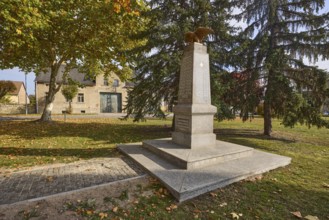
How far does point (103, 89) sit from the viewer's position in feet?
112

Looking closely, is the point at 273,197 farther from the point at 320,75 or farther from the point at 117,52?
the point at 117,52

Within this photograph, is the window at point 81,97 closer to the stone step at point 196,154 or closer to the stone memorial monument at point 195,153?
the stone memorial monument at point 195,153

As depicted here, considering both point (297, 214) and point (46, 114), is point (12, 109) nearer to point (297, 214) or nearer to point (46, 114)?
point (46, 114)

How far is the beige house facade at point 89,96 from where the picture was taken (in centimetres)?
3081

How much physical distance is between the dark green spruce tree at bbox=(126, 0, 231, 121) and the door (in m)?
24.4

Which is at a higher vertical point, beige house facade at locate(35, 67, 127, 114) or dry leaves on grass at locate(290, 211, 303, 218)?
beige house facade at locate(35, 67, 127, 114)

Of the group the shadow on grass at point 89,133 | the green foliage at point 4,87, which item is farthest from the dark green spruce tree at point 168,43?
the green foliage at point 4,87

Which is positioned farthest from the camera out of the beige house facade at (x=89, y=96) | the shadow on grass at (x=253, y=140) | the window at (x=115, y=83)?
the window at (x=115, y=83)

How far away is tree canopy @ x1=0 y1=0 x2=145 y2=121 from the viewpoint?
29.5 ft

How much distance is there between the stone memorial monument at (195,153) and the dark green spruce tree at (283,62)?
15.5 ft

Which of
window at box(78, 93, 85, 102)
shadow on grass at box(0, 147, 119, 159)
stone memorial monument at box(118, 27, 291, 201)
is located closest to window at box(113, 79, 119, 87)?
window at box(78, 93, 85, 102)

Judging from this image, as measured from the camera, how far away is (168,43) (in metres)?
10.5

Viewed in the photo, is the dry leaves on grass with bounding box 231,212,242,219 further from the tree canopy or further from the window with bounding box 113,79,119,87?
the window with bounding box 113,79,119,87

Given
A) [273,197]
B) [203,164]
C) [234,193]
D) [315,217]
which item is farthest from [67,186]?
[315,217]
